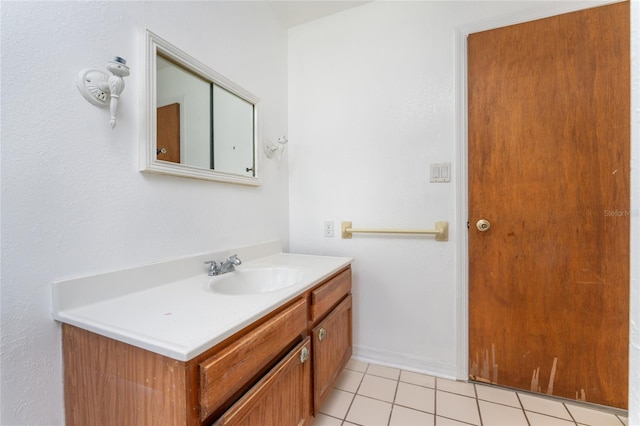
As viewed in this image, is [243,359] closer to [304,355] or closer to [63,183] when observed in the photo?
[304,355]

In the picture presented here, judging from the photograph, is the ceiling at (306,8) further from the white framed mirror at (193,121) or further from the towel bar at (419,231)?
the towel bar at (419,231)

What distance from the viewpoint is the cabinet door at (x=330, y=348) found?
118 cm

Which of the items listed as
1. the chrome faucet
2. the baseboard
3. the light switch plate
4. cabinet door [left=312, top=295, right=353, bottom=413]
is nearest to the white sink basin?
the chrome faucet

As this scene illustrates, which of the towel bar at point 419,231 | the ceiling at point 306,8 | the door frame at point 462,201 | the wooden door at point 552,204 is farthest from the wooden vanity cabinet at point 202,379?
the ceiling at point 306,8

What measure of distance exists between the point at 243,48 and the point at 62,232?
127 centimetres

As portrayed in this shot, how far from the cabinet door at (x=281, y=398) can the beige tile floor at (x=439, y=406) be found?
36 cm

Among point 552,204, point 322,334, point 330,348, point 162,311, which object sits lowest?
point 330,348

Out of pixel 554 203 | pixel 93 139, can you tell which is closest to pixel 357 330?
pixel 554 203

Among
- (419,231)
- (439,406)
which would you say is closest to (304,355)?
(439,406)

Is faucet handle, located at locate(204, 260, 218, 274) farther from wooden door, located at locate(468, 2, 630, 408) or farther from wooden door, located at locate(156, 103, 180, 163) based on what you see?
wooden door, located at locate(468, 2, 630, 408)

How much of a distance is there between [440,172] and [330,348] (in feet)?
3.71

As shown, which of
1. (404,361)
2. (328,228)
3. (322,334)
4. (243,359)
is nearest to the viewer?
(243,359)

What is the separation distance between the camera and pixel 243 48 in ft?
5.09

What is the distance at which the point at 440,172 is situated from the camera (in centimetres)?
161
